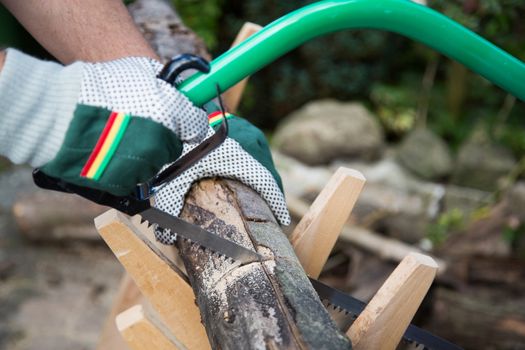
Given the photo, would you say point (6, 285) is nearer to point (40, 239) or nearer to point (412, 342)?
point (40, 239)

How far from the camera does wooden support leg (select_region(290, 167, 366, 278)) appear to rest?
62.2 inches

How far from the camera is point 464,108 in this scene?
6262 mm

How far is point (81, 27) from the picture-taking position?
163 cm

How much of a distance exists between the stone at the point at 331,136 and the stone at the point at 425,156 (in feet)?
0.93

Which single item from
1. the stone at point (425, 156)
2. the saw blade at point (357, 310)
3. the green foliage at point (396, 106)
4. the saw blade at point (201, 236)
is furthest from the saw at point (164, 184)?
the green foliage at point (396, 106)

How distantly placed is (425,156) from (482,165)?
0.50 m

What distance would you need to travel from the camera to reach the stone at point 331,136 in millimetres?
5727

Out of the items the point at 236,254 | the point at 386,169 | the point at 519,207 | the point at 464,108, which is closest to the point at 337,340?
the point at 236,254

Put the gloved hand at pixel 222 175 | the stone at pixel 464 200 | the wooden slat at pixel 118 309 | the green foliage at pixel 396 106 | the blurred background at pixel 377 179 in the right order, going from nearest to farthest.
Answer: the gloved hand at pixel 222 175 < the wooden slat at pixel 118 309 < the blurred background at pixel 377 179 < the stone at pixel 464 200 < the green foliage at pixel 396 106

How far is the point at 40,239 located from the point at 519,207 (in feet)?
10.9

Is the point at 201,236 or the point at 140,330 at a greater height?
the point at 201,236

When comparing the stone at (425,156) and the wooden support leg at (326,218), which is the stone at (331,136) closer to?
the stone at (425,156)

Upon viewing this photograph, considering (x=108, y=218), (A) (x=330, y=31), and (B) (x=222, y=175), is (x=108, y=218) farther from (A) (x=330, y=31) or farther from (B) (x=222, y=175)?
(A) (x=330, y=31)

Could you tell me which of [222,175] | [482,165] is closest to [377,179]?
[482,165]
